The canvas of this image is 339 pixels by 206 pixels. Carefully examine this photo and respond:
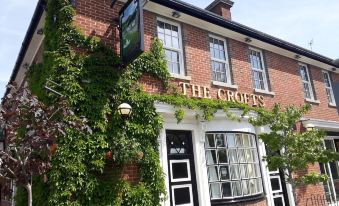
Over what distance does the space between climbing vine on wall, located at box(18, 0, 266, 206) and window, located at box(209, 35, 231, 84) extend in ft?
9.20

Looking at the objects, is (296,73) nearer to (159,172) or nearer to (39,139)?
(159,172)

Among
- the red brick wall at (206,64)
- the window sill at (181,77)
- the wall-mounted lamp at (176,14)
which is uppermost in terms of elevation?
the wall-mounted lamp at (176,14)

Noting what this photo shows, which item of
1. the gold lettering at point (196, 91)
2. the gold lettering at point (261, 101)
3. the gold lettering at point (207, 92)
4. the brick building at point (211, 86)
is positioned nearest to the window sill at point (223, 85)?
the brick building at point (211, 86)

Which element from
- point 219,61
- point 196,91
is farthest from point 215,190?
point 219,61

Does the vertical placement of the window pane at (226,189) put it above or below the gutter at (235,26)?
below

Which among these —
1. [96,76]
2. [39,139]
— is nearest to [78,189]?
[39,139]

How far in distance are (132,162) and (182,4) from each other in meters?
5.07

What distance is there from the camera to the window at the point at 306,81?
14.2 metres

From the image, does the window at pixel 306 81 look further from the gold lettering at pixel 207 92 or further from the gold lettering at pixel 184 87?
the gold lettering at pixel 184 87

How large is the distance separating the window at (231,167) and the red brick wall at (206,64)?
869 mm

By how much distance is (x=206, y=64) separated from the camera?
10117 millimetres

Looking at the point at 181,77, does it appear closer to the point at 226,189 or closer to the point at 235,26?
the point at 235,26

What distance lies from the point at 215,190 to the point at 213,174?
45 cm

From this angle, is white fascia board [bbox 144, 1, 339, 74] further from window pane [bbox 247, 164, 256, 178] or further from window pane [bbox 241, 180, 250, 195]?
window pane [bbox 241, 180, 250, 195]
